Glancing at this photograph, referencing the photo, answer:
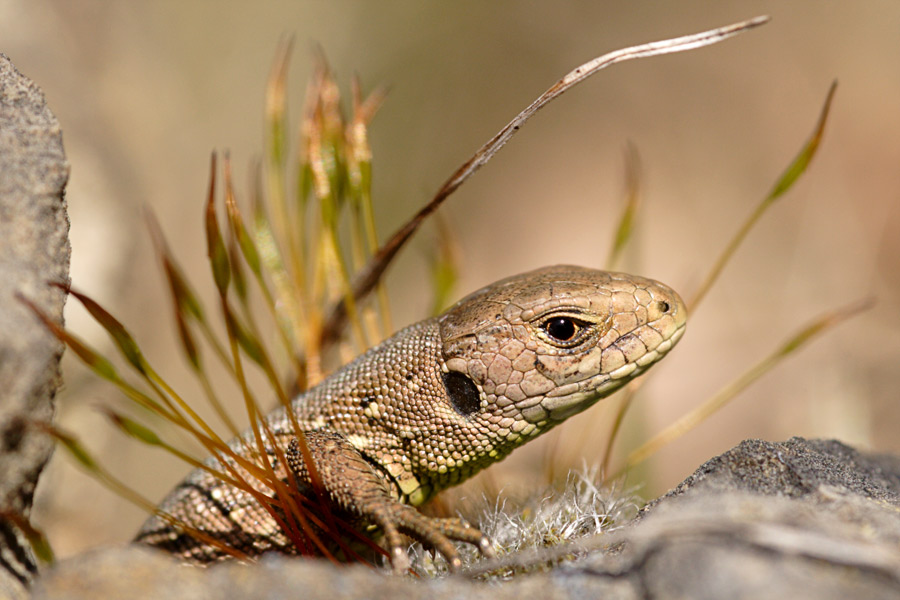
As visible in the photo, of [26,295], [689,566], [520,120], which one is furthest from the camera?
[520,120]

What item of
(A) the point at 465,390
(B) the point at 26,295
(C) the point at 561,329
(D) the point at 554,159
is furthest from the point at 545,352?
(D) the point at 554,159

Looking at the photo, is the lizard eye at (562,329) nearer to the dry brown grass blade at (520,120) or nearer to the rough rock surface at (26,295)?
the dry brown grass blade at (520,120)

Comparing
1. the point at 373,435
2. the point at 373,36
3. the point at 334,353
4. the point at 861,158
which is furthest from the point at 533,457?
the point at 373,36

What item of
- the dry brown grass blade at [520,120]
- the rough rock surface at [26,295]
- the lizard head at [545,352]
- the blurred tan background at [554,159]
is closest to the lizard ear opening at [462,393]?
the lizard head at [545,352]

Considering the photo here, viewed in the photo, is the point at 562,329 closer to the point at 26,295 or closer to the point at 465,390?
the point at 465,390

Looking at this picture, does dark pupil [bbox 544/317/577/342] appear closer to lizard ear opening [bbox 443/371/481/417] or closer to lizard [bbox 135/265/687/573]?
lizard [bbox 135/265/687/573]

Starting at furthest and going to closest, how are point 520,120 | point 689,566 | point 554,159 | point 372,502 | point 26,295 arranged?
point 554,159 → point 520,120 → point 372,502 → point 26,295 → point 689,566

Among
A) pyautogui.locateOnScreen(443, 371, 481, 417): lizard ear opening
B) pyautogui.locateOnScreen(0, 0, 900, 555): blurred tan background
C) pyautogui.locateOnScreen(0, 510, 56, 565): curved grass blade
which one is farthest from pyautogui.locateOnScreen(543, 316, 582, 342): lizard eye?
pyautogui.locateOnScreen(0, 0, 900, 555): blurred tan background

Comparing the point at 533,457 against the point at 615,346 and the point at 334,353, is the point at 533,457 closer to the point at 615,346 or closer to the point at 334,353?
the point at 334,353
